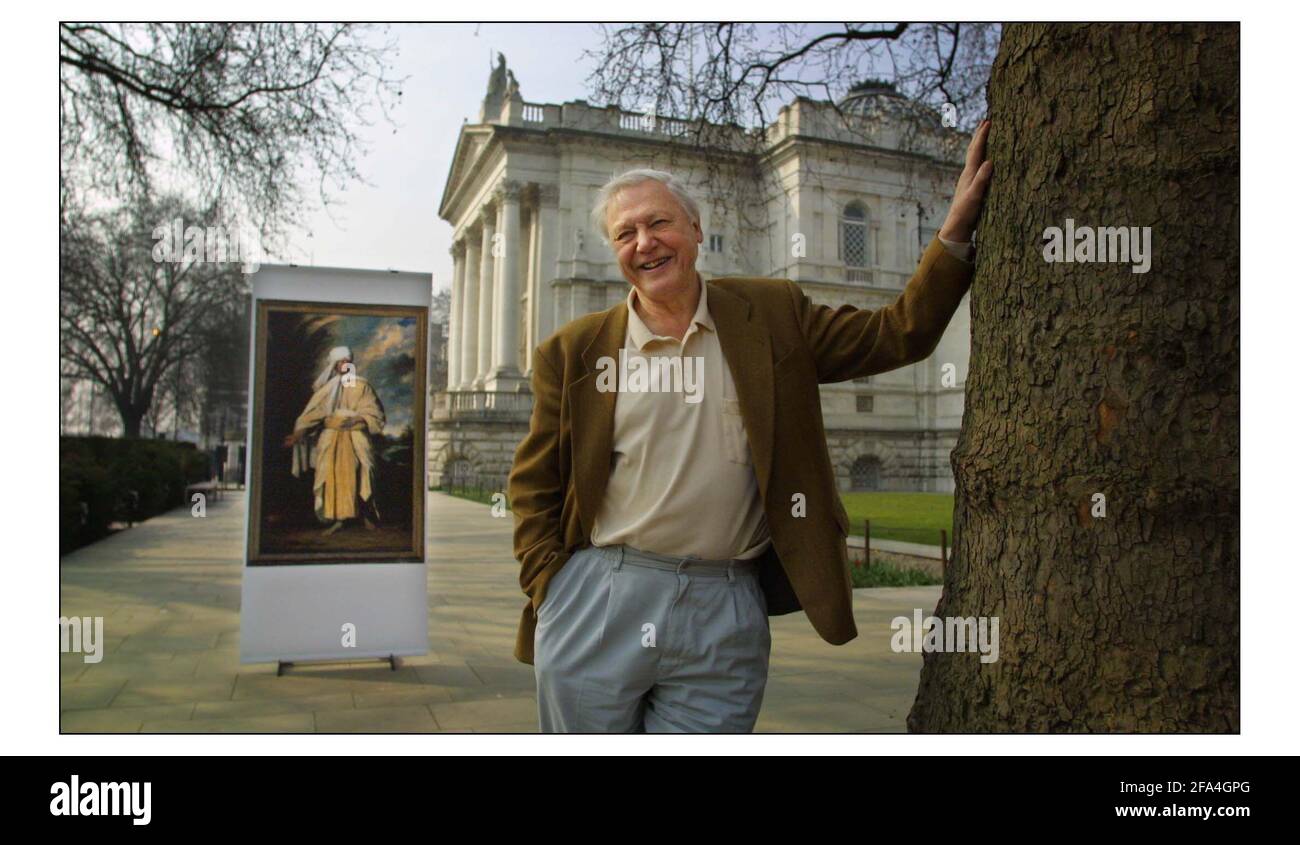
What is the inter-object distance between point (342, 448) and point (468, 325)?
26320mm

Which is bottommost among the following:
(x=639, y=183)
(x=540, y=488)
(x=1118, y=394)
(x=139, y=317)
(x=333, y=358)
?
(x=540, y=488)

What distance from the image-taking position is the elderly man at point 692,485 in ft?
8.87

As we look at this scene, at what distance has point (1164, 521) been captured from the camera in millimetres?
2695

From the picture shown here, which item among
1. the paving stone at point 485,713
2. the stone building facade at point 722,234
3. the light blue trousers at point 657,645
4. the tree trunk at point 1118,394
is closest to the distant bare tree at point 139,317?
the stone building facade at point 722,234

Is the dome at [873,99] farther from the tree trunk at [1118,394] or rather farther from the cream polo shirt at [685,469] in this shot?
the cream polo shirt at [685,469]

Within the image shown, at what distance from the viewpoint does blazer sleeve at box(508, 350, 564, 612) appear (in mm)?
2934

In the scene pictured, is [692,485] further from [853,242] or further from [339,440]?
[853,242]

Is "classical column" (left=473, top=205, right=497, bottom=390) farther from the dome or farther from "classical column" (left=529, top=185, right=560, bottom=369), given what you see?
the dome

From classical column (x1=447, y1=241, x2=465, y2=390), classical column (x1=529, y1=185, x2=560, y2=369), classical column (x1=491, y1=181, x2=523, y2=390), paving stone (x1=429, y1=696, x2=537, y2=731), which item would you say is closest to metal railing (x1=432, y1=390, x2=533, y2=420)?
classical column (x1=491, y1=181, x2=523, y2=390)

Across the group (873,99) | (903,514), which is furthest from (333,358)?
(903,514)

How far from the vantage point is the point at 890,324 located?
9.00 ft

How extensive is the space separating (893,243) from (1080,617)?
529 inches

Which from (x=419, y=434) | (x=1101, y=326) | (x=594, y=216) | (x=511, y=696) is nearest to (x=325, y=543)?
(x=419, y=434)

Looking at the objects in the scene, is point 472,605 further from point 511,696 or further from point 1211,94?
point 1211,94
